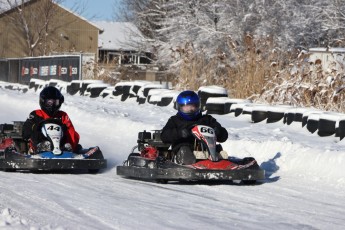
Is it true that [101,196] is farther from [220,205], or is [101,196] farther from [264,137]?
[264,137]

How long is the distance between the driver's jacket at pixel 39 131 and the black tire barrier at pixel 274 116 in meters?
5.07

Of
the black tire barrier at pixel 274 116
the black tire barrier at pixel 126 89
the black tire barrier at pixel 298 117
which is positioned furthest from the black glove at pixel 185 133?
the black tire barrier at pixel 126 89

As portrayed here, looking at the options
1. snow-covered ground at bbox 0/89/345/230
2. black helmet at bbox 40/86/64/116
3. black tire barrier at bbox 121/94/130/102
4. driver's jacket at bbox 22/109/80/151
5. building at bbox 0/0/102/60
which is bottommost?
snow-covered ground at bbox 0/89/345/230

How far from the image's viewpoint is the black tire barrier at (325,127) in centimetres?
1260

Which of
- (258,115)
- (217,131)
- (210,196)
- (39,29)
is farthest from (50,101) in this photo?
(39,29)

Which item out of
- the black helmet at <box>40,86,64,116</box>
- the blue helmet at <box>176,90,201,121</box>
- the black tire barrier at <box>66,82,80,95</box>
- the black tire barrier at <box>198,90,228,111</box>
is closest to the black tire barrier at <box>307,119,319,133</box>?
the blue helmet at <box>176,90,201,121</box>

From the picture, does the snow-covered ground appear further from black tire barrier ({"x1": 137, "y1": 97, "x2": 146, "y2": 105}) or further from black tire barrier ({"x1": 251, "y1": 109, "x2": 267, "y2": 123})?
black tire barrier ({"x1": 137, "y1": 97, "x2": 146, "y2": 105})

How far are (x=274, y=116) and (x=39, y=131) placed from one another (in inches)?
222

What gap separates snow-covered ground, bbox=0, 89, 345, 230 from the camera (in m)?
6.41

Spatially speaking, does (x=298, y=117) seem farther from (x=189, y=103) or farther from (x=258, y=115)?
(x=189, y=103)

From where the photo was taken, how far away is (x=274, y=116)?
48.5ft

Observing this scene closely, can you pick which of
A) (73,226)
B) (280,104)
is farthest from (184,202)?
(280,104)

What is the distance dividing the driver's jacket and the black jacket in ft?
4.64

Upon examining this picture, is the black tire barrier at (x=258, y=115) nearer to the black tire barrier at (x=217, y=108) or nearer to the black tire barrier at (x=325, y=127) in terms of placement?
the black tire barrier at (x=217, y=108)
